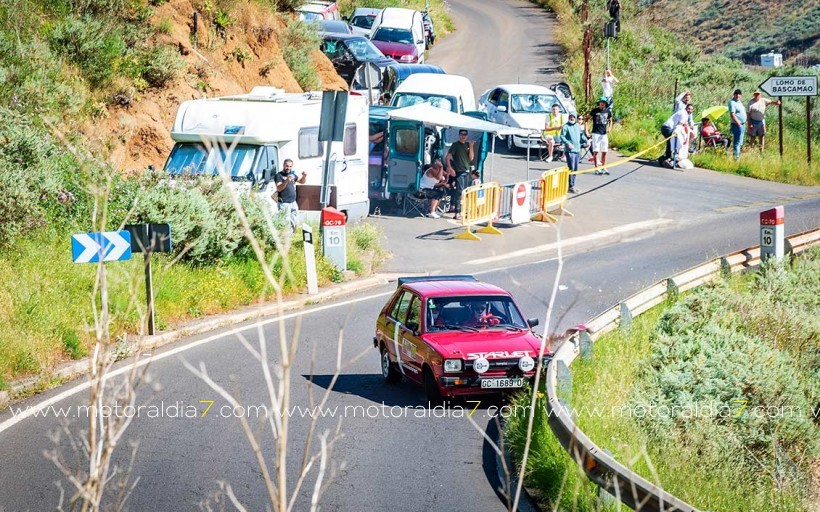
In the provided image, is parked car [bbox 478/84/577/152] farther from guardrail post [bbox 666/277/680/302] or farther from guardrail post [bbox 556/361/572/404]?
guardrail post [bbox 556/361/572/404]

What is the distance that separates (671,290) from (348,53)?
27666mm

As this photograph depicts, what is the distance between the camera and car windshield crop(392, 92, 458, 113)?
3228 centimetres

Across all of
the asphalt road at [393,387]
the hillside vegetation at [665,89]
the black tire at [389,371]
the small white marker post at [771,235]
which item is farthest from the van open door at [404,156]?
the black tire at [389,371]

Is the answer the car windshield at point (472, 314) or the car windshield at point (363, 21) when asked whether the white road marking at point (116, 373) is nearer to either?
the car windshield at point (472, 314)

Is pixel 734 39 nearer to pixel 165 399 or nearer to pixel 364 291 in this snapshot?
pixel 364 291

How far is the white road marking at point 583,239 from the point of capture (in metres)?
23.2

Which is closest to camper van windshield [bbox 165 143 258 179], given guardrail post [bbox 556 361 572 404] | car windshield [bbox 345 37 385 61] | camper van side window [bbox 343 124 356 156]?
camper van side window [bbox 343 124 356 156]

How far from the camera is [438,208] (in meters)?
28.0

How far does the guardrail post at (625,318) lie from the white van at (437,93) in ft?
60.2

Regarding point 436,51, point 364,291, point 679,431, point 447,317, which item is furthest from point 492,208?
point 436,51

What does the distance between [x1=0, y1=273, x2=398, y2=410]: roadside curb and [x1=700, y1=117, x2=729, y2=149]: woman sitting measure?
17452mm

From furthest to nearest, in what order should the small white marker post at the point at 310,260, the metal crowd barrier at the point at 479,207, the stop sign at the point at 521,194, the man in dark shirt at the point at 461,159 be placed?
the man in dark shirt at the point at 461,159, the stop sign at the point at 521,194, the metal crowd barrier at the point at 479,207, the small white marker post at the point at 310,260

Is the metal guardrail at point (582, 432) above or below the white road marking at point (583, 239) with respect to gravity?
above

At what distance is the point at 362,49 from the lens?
42500 millimetres
